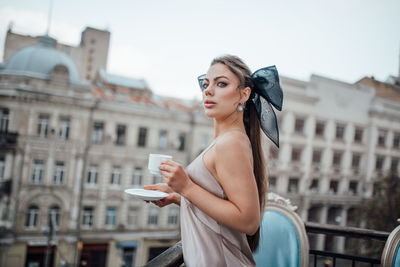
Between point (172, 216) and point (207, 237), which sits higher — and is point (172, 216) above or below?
below

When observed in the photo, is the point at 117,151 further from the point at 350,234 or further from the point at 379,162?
the point at 379,162

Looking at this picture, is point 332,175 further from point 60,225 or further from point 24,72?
point 24,72

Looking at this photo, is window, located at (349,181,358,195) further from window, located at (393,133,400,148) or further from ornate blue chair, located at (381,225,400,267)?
ornate blue chair, located at (381,225,400,267)

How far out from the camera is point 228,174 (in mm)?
851

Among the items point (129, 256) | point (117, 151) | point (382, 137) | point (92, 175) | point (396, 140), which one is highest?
point (382, 137)

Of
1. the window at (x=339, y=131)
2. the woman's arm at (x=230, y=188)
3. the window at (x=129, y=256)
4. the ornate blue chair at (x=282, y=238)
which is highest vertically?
the window at (x=339, y=131)

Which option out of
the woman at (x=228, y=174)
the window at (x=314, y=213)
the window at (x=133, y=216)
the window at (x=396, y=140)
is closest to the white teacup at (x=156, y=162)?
the woman at (x=228, y=174)

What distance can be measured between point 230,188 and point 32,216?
35.6 feet

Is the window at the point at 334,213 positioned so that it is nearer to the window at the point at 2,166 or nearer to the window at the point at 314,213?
the window at the point at 314,213

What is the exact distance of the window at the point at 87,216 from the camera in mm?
10477

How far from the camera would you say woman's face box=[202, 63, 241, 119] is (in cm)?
97

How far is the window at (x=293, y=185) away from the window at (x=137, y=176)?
6.46 meters

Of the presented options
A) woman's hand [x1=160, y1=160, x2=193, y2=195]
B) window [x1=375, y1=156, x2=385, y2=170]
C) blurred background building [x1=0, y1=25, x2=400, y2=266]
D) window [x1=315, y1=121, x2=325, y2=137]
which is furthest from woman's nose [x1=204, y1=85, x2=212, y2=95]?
window [x1=315, y1=121, x2=325, y2=137]

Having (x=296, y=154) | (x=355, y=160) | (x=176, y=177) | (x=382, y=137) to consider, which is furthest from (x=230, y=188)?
(x=355, y=160)
